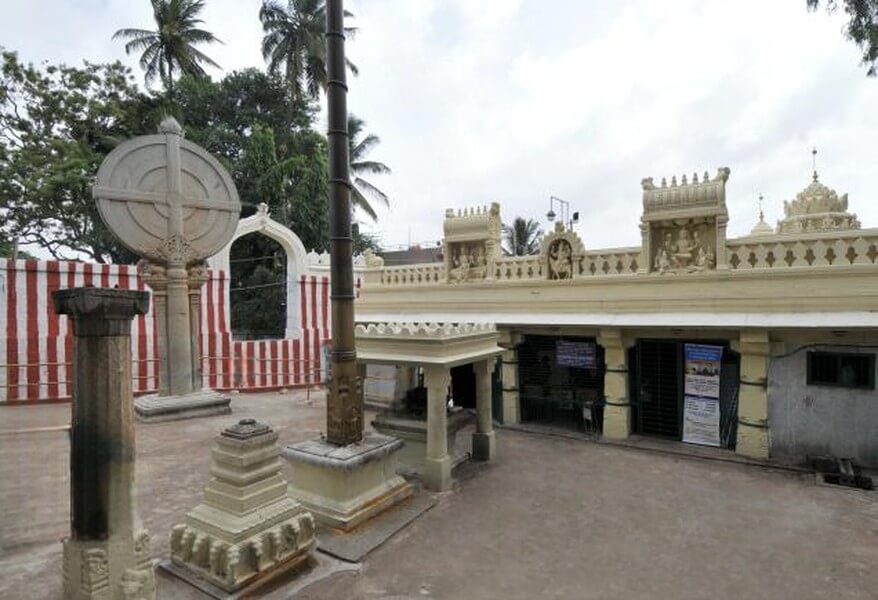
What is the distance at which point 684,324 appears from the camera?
31.0 feet

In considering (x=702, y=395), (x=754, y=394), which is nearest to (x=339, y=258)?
(x=702, y=395)

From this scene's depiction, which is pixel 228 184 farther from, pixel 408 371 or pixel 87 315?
pixel 87 315

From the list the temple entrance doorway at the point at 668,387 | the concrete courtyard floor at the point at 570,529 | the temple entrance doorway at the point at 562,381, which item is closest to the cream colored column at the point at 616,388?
the temple entrance doorway at the point at 668,387

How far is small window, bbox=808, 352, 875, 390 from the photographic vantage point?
8594 mm

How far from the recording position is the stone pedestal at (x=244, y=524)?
503 cm

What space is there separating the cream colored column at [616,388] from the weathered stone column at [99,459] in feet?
29.5

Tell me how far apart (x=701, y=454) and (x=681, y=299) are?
3021 mm

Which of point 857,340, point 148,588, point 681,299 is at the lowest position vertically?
point 148,588

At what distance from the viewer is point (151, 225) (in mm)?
11578

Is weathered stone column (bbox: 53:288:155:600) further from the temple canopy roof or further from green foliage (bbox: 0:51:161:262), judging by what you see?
green foliage (bbox: 0:51:161:262)

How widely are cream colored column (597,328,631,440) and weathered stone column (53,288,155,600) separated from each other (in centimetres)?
900

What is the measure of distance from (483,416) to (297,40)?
964 inches

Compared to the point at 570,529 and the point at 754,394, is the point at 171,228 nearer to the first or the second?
the point at 570,529

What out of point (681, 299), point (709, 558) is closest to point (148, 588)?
point (709, 558)
